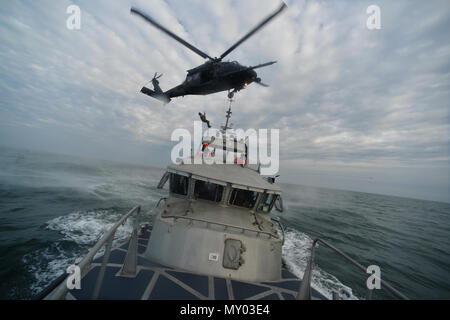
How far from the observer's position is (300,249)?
1430cm

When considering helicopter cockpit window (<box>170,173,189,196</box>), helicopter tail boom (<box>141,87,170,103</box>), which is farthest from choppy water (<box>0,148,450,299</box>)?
helicopter tail boom (<box>141,87,170,103</box>)

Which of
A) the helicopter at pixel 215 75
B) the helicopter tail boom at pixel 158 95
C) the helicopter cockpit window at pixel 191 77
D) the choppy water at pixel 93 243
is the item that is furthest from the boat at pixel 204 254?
the helicopter tail boom at pixel 158 95

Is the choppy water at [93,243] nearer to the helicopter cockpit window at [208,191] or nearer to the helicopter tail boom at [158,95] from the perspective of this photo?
the helicopter cockpit window at [208,191]

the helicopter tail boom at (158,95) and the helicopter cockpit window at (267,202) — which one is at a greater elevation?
the helicopter tail boom at (158,95)

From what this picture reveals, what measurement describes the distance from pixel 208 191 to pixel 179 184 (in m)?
1.33

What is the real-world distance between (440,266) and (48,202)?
3891 centimetres

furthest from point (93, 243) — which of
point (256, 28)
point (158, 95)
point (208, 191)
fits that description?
point (256, 28)

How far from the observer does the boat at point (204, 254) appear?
14.6ft

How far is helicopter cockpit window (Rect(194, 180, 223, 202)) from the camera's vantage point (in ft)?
22.1

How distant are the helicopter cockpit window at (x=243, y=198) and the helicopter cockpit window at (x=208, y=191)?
54 cm

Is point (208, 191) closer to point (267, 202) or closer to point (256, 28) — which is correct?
point (267, 202)

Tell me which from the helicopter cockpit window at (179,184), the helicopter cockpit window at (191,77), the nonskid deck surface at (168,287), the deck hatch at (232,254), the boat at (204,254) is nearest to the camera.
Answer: the nonskid deck surface at (168,287)

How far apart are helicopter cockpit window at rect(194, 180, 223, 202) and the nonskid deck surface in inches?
101

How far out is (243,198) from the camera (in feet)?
22.7
